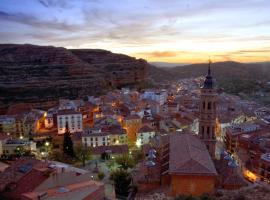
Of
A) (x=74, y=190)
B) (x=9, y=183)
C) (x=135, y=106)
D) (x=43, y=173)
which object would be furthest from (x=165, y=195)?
(x=135, y=106)

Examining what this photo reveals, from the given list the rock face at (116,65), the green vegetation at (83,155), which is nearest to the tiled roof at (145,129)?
the green vegetation at (83,155)

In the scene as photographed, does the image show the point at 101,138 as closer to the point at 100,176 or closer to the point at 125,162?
the point at 125,162

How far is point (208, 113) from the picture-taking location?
98.6 ft

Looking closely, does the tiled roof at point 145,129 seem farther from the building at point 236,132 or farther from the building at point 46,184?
the building at point 46,184

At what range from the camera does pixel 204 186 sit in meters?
22.2

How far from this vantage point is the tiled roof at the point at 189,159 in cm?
2230

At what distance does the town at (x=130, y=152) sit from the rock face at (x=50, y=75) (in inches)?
294

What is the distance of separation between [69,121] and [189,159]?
1426 inches

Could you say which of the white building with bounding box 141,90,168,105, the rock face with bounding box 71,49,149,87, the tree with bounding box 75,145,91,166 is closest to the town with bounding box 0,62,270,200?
the tree with bounding box 75,145,91,166

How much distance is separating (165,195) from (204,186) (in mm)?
2846

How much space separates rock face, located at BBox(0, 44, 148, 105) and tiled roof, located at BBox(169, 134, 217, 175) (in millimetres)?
59038

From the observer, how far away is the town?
22562 mm

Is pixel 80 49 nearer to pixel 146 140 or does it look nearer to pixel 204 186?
pixel 146 140

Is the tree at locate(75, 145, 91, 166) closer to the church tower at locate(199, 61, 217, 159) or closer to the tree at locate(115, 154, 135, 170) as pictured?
the tree at locate(115, 154, 135, 170)
